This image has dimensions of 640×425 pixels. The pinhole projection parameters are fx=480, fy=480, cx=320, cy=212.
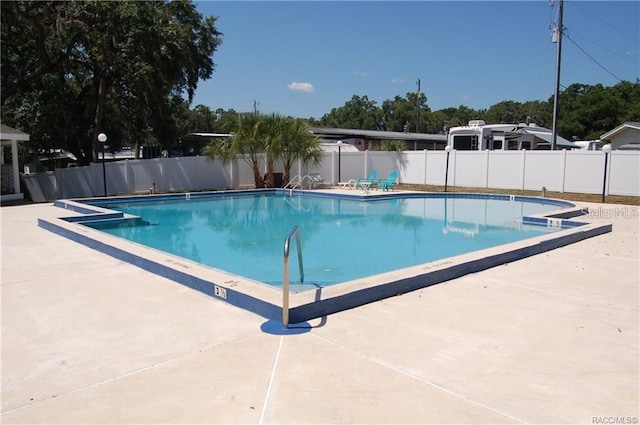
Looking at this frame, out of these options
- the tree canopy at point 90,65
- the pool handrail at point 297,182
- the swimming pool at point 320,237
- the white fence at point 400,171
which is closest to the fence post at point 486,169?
the white fence at point 400,171

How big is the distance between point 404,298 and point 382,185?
691 inches

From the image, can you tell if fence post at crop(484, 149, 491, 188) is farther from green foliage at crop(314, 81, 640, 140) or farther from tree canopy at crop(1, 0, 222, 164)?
green foliage at crop(314, 81, 640, 140)

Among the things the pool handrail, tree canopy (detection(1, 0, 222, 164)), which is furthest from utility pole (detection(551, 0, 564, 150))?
tree canopy (detection(1, 0, 222, 164))

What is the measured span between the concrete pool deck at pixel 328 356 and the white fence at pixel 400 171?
14968 mm

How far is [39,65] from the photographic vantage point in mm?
21234

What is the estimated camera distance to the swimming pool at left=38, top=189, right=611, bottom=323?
Result: 5488mm

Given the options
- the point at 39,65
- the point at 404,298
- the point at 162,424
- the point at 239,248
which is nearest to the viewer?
the point at 162,424

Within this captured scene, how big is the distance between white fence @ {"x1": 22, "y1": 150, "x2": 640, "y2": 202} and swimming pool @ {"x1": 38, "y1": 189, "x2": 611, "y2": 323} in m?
2.63

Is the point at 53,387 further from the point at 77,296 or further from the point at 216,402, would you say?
the point at 77,296

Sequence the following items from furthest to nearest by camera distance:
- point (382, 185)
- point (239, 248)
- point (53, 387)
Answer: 1. point (382, 185)
2. point (239, 248)
3. point (53, 387)

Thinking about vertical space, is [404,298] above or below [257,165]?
below

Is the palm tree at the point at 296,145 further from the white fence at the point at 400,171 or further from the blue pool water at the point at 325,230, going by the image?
the blue pool water at the point at 325,230

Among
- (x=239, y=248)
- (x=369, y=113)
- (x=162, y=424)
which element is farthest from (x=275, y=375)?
(x=369, y=113)

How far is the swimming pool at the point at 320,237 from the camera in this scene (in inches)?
216
